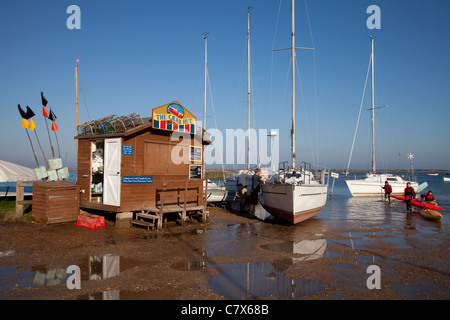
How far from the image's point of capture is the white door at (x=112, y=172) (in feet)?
40.3

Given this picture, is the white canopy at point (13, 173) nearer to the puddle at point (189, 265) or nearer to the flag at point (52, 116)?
the flag at point (52, 116)

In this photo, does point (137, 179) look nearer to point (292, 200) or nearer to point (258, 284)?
point (292, 200)

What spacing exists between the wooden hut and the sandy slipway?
3.98 feet

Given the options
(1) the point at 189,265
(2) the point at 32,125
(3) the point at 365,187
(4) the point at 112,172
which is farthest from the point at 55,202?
(3) the point at 365,187

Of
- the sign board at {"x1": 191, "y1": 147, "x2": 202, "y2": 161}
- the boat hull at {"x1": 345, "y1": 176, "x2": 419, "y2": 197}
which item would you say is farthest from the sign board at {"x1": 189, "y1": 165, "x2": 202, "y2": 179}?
the boat hull at {"x1": 345, "y1": 176, "x2": 419, "y2": 197}

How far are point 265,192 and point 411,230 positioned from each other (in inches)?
259

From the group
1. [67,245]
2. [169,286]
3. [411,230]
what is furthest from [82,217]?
[411,230]

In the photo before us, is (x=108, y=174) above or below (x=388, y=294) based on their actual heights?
above

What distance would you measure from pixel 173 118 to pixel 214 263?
7200 millimetres

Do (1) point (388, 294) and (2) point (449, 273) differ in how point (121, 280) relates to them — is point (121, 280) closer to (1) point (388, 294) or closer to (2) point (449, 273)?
(1) point (388, 294)

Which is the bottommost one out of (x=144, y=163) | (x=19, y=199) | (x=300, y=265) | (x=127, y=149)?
(x=300, y=265)

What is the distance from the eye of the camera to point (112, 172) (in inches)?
490

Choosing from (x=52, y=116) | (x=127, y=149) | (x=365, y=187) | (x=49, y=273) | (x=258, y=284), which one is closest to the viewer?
(x=258, y=284)
